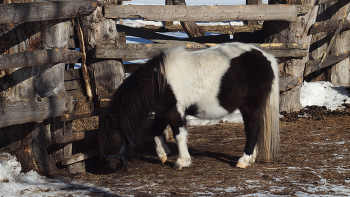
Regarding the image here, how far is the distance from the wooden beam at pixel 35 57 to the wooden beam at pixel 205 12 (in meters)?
1.61

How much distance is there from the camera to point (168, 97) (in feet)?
14.7

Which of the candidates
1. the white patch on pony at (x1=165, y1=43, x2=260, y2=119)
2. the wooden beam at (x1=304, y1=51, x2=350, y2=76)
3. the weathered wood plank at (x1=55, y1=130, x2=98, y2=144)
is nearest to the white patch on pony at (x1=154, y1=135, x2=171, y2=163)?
the white patch on pony at (x1=165, y1=43, x2=260, y2=119)

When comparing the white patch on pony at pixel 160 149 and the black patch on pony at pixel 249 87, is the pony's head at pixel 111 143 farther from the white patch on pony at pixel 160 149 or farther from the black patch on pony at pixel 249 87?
the black patch on pony at pixel 249 87

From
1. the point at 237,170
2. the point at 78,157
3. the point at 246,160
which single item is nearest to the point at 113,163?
the point at 78,157

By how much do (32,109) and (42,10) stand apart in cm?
100

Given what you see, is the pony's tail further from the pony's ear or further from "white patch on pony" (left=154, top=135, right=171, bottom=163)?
the pony's ear

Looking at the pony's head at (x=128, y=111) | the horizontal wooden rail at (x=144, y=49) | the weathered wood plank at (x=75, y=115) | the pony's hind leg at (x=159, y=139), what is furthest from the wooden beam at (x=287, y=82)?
the weathered wood plank at (x=75, y=115)

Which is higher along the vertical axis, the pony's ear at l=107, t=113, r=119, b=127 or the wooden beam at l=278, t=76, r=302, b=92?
the wooden beam at l=278, t=76, r=302, b=92

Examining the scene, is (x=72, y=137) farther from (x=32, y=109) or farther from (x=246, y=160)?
(x=246, y=160)

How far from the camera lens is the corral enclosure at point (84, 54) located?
375 cm

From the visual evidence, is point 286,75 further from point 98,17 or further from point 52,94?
point 52,94

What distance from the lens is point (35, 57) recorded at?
11.7 feet

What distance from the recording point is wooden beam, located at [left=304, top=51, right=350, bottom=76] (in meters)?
8.09

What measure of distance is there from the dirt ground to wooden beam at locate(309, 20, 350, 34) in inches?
71.8
